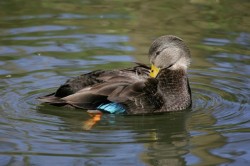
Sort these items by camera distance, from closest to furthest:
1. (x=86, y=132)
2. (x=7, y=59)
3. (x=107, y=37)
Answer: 1. (x=86, y=132)
2. (x=7, y=59)
3. (x=107, y=37)

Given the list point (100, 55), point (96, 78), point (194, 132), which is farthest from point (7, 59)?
point (194, 132)

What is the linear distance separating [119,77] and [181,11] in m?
5.23

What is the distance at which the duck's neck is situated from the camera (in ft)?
26.1

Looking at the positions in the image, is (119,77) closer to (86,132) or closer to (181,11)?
(86,132)

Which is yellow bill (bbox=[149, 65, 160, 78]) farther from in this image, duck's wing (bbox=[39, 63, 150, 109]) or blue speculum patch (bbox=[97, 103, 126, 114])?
blue speculum patch (bbox=[97, 103, 126, 114])

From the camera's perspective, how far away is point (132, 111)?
7.77m

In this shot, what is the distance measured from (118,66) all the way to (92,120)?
2.19 m

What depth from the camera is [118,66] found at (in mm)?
9695

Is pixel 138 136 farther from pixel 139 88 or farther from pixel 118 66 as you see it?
pixel 118 66

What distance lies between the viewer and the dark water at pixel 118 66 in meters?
6.69

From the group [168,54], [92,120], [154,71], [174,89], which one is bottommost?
[92,120]

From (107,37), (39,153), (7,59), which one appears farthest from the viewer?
(107,37)

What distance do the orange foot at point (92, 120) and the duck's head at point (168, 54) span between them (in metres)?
0.88

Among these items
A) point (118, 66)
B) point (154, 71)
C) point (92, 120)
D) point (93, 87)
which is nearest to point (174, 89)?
point (154, 71)
